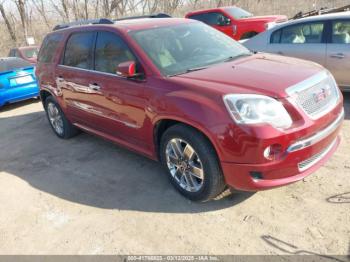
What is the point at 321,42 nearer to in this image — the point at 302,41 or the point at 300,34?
the point at 302,41

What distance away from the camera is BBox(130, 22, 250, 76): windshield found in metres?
3.85

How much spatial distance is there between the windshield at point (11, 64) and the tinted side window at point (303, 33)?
6.70 metres

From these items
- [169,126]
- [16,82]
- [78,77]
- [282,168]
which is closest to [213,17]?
[16,82]

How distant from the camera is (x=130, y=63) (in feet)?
12.3

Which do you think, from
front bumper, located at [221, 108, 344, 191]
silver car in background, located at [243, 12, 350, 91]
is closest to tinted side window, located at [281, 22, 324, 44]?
silver car in background, located at [243, 12, 350, 91]

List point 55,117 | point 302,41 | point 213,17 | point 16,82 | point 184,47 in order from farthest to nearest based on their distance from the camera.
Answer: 1. point 213,17
2. point 16,82
3. point 302,41
4. point 55,117
5. point 184,47

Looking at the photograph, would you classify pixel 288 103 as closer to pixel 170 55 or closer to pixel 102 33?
pixel 170 55

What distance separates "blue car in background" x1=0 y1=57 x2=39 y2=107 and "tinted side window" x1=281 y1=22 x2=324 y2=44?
635 cm

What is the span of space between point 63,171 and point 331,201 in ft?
11.1

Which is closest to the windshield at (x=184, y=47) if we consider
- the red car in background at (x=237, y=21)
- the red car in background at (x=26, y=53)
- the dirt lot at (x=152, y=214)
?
the dirt lot at (x=152, y=214)

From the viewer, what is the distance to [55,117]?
20.5ft

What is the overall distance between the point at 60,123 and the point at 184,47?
3003mm

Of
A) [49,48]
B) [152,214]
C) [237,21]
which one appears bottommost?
[152,214]

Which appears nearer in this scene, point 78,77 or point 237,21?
point 78,77
